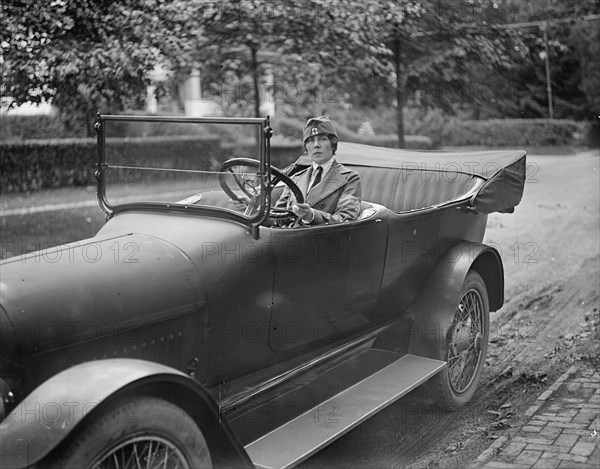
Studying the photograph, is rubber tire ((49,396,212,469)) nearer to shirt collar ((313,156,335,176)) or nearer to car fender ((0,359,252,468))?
car fender ((0,359,252,468))

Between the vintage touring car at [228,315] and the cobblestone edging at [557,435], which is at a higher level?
the vintage touring car at [228,315]

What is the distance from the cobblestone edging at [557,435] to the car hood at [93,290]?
69.4 inches

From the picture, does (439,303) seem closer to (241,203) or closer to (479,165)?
(479,165)

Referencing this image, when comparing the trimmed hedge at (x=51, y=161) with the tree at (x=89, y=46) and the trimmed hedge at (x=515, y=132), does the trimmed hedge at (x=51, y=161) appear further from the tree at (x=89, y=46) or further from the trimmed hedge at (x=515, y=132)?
the trimmed hedge at (x=515, y=132)

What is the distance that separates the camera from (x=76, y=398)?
2.66 m

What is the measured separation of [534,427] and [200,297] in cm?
211

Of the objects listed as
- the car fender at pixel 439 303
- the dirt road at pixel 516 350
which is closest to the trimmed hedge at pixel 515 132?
the dirt road at pixel 516 350

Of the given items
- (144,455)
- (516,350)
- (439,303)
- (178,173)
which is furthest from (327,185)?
(516,350)

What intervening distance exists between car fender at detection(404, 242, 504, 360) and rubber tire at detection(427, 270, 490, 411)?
7 centimetres

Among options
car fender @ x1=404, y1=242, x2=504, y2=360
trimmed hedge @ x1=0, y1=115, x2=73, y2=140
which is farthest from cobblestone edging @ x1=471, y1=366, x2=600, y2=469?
trimmed hedge @ x1=0, y1=115, x2=73, y2=140

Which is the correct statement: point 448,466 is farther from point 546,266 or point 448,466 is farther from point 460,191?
point 546,266

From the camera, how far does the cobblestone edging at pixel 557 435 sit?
3.80 metres

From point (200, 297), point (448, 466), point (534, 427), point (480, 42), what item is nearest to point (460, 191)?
point (534, 427)

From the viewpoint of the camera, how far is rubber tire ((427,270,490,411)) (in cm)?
459
